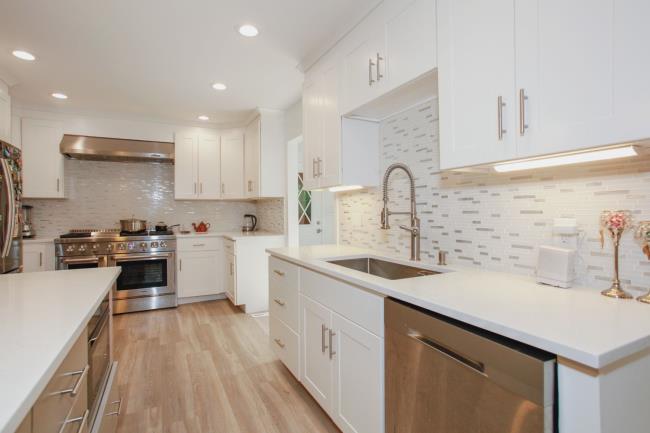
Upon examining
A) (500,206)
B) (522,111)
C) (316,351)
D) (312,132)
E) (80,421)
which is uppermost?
(312,132)

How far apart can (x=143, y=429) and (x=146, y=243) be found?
8.32ft

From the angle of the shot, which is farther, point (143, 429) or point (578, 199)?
point (143, 429)

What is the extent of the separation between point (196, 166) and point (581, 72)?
4.25 metres

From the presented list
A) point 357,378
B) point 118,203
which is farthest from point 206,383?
point 118,203

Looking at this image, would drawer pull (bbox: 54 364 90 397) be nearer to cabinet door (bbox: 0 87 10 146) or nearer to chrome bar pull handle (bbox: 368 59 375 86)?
chrome bar pull handle (bbox: 368 59 375 86)

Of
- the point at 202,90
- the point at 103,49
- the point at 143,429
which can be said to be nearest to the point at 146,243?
the point at 202,90

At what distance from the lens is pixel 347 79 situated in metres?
2.11

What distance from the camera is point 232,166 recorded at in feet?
14.8

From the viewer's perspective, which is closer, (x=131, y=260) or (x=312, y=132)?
(x=312, y=132)

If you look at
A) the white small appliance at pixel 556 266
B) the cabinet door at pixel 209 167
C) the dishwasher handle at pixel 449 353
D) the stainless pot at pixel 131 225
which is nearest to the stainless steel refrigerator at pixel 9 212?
the stainless pot at pixel 131 225

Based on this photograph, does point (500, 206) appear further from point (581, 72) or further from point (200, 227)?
point (200, 227)

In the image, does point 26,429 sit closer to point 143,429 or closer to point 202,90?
point 143,429

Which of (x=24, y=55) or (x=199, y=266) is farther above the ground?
(x=24, y=55)

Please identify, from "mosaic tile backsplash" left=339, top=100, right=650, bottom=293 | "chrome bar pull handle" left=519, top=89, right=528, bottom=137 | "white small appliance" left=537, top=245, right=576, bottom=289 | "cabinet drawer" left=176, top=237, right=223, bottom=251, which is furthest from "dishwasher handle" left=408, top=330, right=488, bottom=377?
"cabinet drawer" left=176, top=237, right=223, bottom=251
